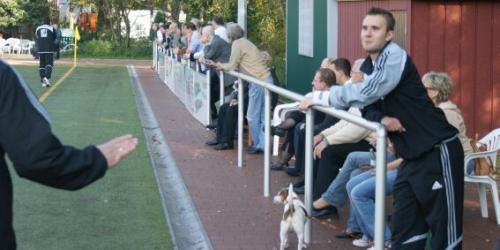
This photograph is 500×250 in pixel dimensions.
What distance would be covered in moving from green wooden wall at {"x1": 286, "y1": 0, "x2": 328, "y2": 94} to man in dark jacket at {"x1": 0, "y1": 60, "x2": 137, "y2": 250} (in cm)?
1468

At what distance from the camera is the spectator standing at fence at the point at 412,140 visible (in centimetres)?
532

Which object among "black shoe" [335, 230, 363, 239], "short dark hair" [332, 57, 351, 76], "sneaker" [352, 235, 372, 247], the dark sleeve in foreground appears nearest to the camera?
the dark sleeve in foreground

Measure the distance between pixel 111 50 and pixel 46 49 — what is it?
81.6ft

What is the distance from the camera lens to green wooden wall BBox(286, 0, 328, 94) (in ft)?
59.6

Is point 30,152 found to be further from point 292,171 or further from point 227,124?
point 227,124

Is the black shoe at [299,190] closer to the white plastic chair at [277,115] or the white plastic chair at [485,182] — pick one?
the white plastic chair at [485,182]

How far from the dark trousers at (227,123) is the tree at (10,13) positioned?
44.4m

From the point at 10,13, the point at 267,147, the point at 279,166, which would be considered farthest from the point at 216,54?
the point at 10,13

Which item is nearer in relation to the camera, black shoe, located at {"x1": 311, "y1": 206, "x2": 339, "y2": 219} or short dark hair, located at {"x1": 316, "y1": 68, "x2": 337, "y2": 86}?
black shoe, located at {"x1": 311, "y1": 206, "x2": 339, "y2": 219}

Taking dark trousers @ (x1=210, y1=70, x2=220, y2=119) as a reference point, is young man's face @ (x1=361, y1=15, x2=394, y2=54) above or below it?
above

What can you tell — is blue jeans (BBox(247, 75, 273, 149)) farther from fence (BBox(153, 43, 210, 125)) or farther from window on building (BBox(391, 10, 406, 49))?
fence (BBox(153, 43, 210, 125))

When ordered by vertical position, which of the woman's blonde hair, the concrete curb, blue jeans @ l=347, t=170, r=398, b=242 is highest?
the woman's blonde hair

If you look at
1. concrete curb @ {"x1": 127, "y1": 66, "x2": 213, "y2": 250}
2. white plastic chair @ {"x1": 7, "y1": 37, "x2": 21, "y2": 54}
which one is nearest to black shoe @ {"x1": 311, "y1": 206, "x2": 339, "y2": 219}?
concrete curb @ {"x1": 127, "y1": 66, "x2": 213, "y2": 250}

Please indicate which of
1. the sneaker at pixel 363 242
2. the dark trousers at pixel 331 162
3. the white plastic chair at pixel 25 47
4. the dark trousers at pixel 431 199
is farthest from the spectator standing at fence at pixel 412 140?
the white plastic chair at pixel 25 47
